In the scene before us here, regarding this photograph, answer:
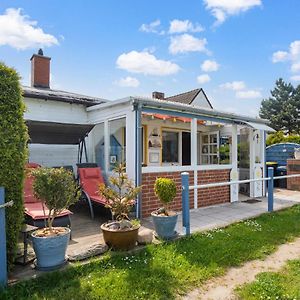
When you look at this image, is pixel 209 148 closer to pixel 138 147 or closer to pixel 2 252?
pixel 138 147

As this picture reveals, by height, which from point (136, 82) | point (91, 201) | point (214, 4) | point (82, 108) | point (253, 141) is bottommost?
point (91, 201)

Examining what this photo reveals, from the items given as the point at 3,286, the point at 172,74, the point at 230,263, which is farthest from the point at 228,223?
the point at 172,74

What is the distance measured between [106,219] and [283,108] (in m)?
39.1

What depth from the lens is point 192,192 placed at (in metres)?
9.85

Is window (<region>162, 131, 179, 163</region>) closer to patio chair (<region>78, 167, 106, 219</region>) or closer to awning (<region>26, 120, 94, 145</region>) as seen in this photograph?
awning (<region>26, 120, 94, 145</region>)

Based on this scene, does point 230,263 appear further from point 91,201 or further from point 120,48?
point 120,48

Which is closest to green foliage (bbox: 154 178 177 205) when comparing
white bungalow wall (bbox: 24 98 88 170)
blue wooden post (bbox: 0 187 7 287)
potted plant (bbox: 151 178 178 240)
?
potted plant (bbox: 151 178 178 240)

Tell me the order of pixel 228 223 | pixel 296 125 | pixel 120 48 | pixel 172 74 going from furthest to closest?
pixel 296 125 < pixel 172 74 < pixel 120 48 < pixel 228 223

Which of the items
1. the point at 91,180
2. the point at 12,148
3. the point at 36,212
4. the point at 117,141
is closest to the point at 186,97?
the point at 117,141

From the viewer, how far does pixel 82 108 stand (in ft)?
35.9

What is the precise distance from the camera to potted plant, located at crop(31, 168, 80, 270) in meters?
4.59

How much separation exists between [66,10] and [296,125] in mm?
38071

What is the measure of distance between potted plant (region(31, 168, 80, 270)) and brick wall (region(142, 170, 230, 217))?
376cm

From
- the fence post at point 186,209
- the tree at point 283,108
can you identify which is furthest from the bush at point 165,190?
the tree at point 283,108
